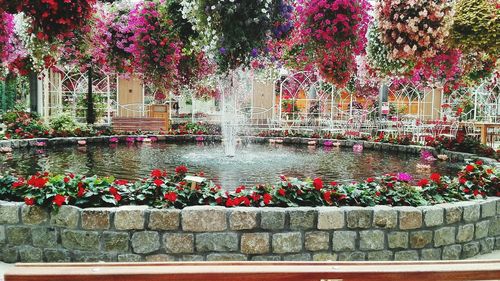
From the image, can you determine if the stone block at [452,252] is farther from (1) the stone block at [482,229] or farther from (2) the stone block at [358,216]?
(2) the stone block at [358,216]

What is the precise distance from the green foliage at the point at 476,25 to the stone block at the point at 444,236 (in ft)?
7.44

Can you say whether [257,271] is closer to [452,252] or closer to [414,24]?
[452,252]

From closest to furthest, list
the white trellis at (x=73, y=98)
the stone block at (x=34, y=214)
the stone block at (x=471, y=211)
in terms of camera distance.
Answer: the stone block at (x=34, y=214) < the stone block at (x=471, y=211) < the white trellis at (x=73, y=98)

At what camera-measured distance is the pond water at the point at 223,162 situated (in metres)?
5.79

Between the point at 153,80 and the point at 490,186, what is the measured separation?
203 inches

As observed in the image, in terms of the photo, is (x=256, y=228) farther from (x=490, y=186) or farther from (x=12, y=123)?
(x=12, y=123)

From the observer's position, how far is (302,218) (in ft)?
10.8

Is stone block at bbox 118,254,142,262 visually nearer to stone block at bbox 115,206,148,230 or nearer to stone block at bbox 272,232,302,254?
stone block at bbox 115,206,148,230

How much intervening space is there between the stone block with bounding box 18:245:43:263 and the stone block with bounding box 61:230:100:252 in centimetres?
24

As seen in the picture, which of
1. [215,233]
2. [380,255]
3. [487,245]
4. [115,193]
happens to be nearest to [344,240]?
[380,255]

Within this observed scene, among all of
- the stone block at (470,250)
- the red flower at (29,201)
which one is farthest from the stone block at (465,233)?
the red flower at (29,201)

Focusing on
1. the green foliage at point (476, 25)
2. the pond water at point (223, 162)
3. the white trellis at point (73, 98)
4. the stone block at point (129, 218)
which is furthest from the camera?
the white trellis at point (73, 98)

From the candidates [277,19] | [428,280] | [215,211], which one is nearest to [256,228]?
[215,211]

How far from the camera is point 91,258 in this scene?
3.22m
